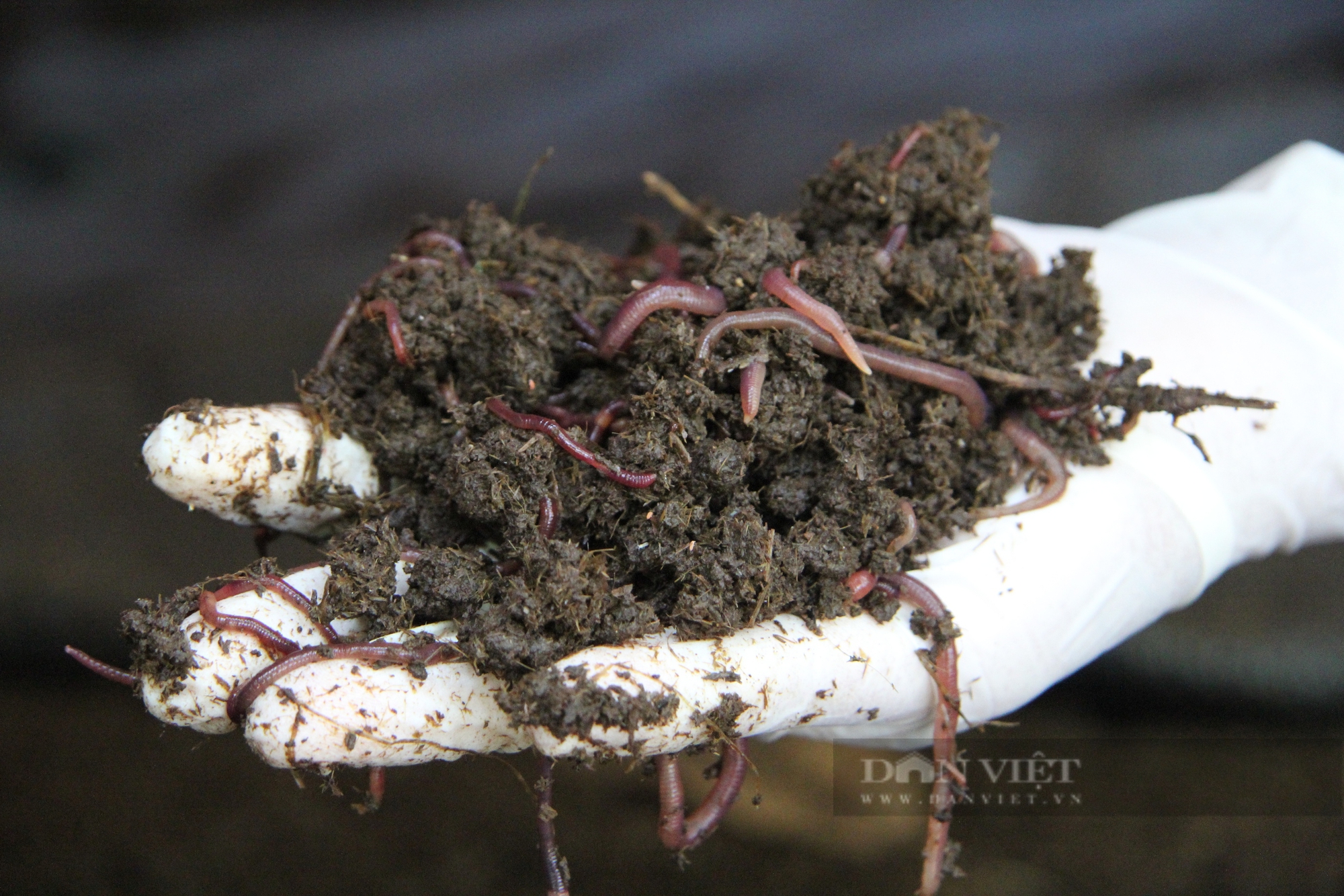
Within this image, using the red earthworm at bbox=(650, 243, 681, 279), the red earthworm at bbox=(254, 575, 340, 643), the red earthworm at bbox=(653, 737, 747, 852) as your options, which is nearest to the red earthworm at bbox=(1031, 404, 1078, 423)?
the red earthworm at bbox=(650, 243, 681, 279)

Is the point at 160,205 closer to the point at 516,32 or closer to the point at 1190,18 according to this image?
the point at 516,32

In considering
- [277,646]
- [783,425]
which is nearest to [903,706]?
[783,425]

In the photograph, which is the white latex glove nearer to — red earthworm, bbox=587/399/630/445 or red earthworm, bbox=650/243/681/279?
red earthworm, bbox=587/399/630/445

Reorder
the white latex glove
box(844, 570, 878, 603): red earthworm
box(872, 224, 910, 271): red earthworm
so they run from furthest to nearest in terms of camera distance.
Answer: box(872, 224, 910, 271): red earthworm < box(844, 570, 878, 603): red earthworm < the white latex glove

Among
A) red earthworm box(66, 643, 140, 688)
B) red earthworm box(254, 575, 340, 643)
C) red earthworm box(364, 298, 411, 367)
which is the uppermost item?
red earthworm box(364, 298, 411, 367)

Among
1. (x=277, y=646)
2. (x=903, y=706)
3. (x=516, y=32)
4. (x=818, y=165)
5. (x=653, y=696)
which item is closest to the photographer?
(x=653, y=696)

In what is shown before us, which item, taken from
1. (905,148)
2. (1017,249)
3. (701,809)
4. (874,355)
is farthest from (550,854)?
(1017,249)

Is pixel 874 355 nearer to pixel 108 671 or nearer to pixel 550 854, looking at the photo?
pixel 550 854
